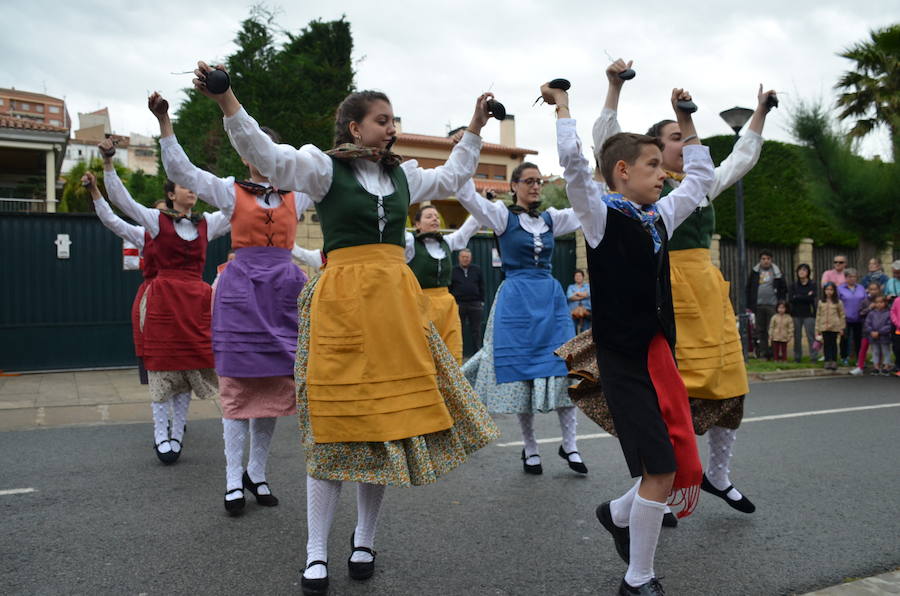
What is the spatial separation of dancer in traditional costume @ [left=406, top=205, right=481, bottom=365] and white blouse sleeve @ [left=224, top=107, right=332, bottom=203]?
11.0 feet

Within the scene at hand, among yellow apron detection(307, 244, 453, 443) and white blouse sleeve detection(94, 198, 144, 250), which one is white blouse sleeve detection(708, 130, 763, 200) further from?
white blouse sleeve detection(94, 198, 144, 250)

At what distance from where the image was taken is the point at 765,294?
45.7 feet

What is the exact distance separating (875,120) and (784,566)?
73.5ft

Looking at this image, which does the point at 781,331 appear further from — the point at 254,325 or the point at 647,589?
A: the point at 647,589

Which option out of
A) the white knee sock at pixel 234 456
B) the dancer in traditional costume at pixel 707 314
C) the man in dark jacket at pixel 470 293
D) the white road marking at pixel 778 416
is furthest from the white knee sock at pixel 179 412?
the man in dark jacket at pixel 470 293

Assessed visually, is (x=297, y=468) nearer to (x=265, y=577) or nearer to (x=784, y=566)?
(x=265, y=577)

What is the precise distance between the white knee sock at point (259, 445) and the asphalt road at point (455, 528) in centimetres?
16

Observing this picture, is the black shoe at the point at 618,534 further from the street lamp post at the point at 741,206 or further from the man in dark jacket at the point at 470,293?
the street lamp post at the point at 741,206

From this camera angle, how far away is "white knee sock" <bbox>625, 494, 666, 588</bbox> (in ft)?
9.10

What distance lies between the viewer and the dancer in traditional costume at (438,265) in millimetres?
6355

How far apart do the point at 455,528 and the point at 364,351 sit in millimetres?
1417

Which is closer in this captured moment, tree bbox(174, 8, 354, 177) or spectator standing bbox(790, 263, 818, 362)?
spectator standing bbox(790, 263, 818, 362)

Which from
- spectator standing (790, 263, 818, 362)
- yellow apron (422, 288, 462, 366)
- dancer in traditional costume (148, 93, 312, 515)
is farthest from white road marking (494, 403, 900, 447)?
spectator standing (790, 263, 818, 362)

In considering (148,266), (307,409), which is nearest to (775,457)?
(307,409)
